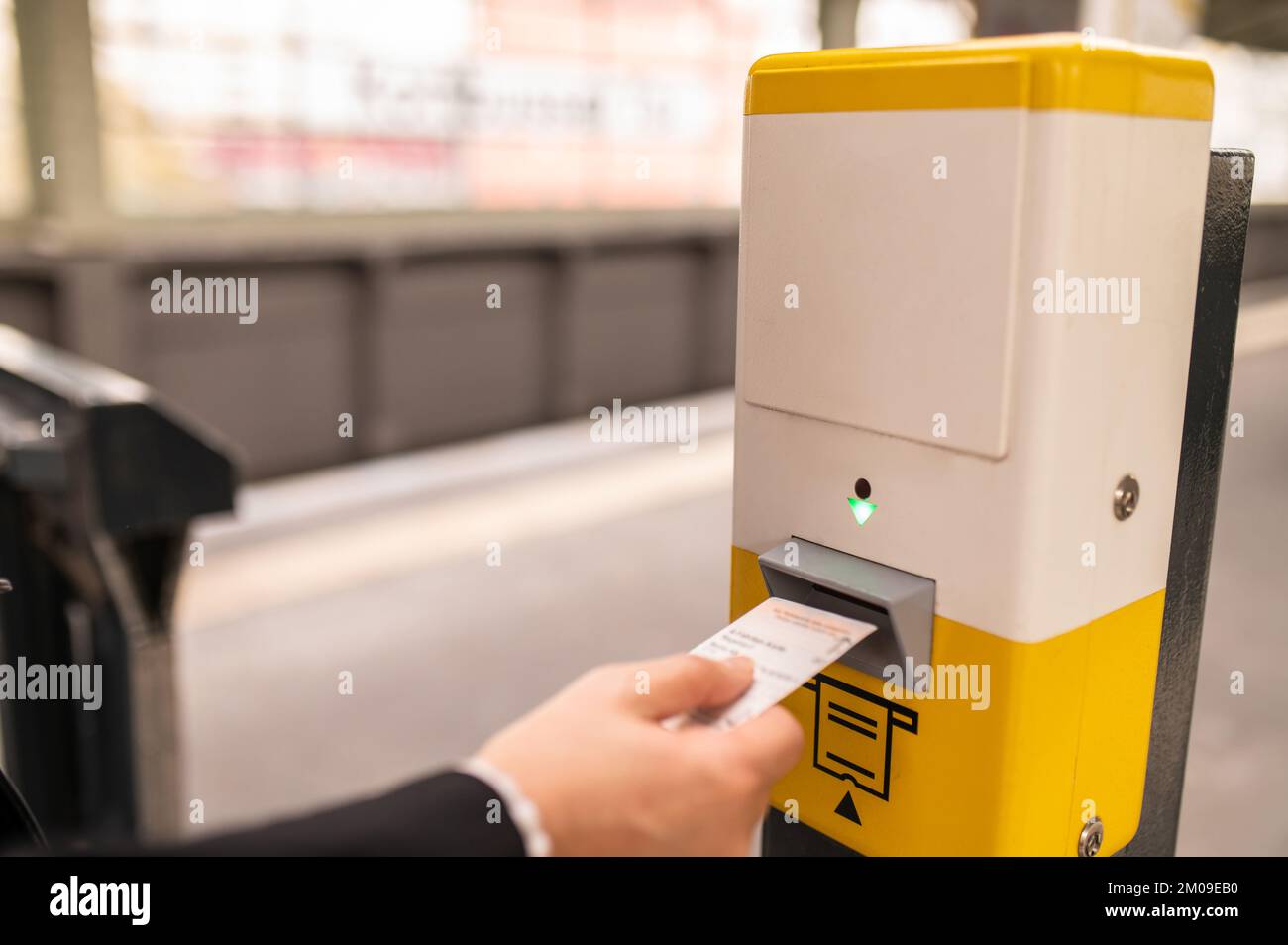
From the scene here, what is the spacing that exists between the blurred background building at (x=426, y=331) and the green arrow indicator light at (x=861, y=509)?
1.75 m

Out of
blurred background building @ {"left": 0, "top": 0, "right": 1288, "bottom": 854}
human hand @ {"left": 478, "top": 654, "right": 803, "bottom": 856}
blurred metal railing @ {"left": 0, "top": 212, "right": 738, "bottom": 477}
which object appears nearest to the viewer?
human hand @ {"left": 478, "top": 654, "right": 803, "bottom": 856}

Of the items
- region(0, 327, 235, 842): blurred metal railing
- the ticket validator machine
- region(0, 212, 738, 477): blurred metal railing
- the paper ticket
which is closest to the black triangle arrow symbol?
the ticket validator machine

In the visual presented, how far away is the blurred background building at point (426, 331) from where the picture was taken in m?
3.45

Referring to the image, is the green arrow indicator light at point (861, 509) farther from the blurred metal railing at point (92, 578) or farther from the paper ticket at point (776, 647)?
the blurred metal railing at point (92, 578)

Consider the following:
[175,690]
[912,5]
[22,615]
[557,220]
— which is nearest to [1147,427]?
[175,690]

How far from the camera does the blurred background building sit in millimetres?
3449

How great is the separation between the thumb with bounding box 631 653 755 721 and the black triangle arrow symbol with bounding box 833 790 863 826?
23 cm

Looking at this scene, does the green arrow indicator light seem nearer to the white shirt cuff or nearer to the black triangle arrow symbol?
the black triangle arrow symbol

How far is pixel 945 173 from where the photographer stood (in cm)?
94

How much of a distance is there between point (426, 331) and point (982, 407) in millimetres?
5255

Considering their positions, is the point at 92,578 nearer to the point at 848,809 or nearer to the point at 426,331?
the point at 848,809

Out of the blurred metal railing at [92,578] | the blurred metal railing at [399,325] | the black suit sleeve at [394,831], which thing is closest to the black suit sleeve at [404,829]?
the black suit sleeve at [394,831]

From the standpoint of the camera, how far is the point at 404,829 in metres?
0.73
